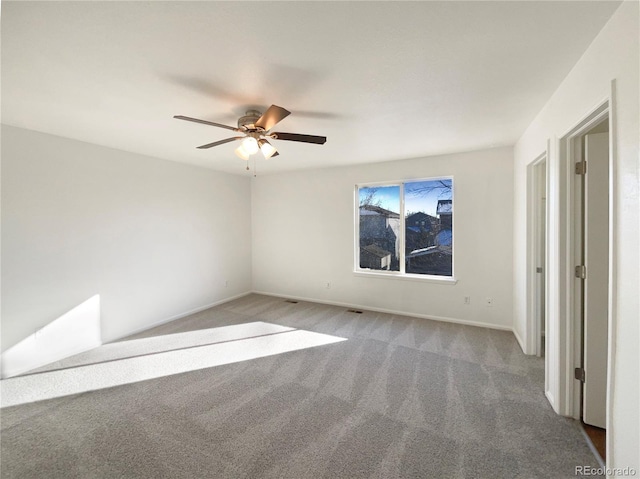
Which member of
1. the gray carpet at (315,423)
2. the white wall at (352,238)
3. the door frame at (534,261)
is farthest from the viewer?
the white wall at (352,238)

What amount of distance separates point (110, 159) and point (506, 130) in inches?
190

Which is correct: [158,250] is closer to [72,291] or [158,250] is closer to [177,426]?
[72,291]

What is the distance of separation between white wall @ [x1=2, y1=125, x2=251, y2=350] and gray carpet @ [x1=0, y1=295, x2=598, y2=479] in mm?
756

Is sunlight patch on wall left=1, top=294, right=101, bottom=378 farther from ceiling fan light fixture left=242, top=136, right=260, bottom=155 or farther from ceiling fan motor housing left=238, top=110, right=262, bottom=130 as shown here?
ceiling fan motor housing left=238, top=110, right=262, bottom=130

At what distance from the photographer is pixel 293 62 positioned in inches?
66.6

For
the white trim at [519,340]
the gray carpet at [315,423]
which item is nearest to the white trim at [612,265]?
the gray carpet at [315,423]

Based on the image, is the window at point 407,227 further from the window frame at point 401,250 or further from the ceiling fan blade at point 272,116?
the ceiling fan blade at point 272,116

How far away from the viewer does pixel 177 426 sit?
200cm

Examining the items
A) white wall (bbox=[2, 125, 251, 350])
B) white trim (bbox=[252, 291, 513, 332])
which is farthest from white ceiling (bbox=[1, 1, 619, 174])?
white trim (bbox=[252, 291, 513, 332])

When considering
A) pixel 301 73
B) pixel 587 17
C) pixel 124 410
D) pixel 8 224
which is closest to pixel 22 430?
pixel 124 410

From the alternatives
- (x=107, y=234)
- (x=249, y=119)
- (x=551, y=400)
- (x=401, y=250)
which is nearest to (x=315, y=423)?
(x=551, y=400)

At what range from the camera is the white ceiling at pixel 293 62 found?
4.29 ft

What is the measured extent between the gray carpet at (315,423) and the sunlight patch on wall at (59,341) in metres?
0.19

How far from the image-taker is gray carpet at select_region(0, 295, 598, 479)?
65.0 inches
